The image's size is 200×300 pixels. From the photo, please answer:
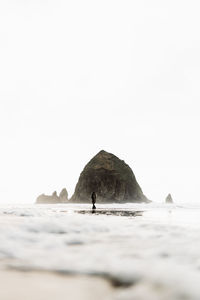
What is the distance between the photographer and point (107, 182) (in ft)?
422

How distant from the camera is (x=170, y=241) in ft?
19.0

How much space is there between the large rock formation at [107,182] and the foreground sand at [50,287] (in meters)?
118

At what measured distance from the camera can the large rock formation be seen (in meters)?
125

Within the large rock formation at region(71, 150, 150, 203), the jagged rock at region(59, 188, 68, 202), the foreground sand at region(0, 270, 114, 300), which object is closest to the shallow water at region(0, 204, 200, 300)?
the foreground sand at region(0, 270, 114, 300)

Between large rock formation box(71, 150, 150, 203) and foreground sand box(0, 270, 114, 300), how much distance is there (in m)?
118

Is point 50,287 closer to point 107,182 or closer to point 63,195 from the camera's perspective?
point 107,182

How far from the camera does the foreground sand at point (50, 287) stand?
2.60m

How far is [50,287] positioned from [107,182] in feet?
415

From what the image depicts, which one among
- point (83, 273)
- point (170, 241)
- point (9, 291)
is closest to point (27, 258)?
point (83, 273)

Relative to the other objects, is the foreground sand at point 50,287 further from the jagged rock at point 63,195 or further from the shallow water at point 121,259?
the jagged rock at point 63,195

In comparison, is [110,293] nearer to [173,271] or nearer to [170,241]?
[173,271]

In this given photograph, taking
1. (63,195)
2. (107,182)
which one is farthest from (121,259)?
(63,195)

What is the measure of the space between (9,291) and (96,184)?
12517 centimetres

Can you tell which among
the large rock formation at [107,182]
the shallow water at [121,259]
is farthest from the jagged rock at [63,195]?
the shallow water at [121,259]
